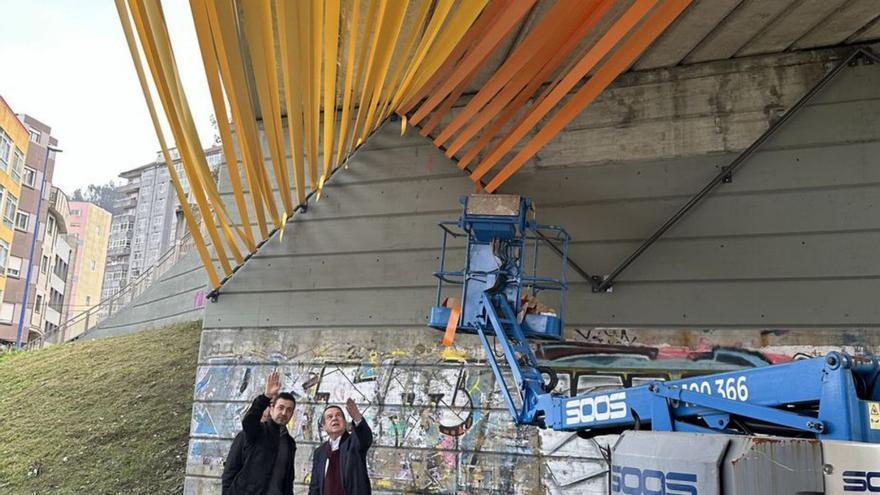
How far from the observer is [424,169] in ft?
27.1

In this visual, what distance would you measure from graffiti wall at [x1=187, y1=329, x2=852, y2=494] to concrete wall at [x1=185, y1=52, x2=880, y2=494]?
2cm

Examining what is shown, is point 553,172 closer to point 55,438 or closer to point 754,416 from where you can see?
point 754,416

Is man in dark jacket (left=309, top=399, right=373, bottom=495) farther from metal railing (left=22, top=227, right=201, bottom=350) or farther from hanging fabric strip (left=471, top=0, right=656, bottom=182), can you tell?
metal railing (left=22, top=227, right=201, bottom=350)

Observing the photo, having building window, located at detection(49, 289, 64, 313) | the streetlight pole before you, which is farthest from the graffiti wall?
building window, located at detection(49, 289, 64, 313)

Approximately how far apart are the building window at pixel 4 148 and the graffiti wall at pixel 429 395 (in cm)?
3398

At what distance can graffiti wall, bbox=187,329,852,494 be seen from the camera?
22.3 feet

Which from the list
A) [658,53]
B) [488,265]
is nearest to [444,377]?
[488,265]

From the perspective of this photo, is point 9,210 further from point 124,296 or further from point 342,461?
point 342,461

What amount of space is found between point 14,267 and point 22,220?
3.03m

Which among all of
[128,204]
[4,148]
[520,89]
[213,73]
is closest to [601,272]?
[520,89]

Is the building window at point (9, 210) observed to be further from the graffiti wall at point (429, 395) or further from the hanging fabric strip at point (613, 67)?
the hanging fabric strip at point (613, 67)

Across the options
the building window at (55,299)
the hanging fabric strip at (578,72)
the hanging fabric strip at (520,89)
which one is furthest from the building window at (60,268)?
the hanging fabric strip at (578,72)

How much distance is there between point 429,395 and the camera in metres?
7.48

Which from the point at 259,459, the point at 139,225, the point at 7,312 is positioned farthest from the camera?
Answer: the point at 139,225
